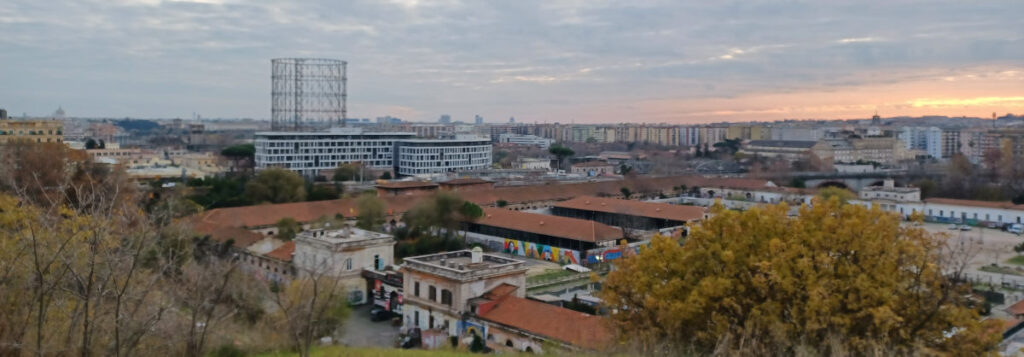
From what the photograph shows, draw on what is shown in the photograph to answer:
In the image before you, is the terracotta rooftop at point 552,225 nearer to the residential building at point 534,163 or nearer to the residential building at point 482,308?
the residential building at point 482,308

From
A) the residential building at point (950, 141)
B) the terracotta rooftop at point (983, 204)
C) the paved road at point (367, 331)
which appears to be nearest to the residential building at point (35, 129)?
the paved road at point (367, 331)

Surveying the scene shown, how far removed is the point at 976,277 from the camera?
15844mm

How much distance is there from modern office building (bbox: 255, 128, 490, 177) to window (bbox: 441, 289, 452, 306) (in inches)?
1069

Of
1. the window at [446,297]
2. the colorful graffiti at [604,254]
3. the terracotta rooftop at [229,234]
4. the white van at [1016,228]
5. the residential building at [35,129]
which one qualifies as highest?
the residential building at [35,129]

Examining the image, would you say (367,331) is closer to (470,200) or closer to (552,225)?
(552,225)

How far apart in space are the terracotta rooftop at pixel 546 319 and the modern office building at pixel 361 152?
28.1m

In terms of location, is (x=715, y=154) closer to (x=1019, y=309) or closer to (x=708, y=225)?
(x=1019, y=309)

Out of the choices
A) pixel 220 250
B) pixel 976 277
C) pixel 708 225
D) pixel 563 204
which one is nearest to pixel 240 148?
pixel 563 204

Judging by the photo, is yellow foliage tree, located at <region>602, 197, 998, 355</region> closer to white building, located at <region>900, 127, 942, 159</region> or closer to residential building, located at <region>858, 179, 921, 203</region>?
residential building, located at <region>858, 179, 921, 203</region>

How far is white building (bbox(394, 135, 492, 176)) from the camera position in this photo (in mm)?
41688

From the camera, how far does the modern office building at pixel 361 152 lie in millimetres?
38125

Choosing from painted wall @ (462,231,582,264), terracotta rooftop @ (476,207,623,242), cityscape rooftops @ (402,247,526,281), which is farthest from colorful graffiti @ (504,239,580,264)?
cityscape rooftops @ (402,247,526,281)

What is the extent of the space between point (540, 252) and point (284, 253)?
19.2 feet

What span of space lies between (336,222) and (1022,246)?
1662cm
